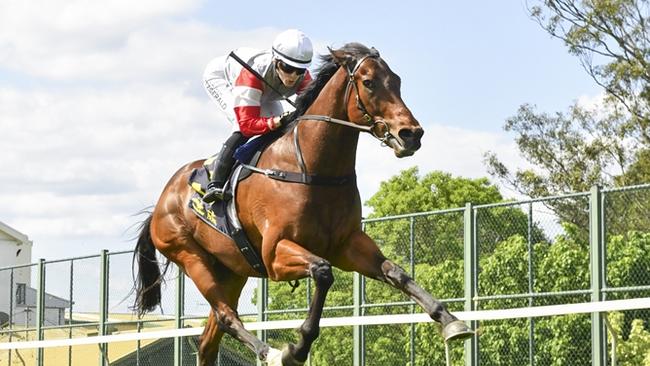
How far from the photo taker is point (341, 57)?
8859 millimetres

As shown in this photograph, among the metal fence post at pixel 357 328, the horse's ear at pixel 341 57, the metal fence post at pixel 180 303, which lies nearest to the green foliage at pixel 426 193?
the metal fence post at pixel 180 303

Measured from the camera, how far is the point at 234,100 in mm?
9594

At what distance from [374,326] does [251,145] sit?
21.6ft

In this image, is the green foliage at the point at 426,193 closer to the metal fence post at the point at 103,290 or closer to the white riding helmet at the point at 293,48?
the metal fence post at the point at 103,290

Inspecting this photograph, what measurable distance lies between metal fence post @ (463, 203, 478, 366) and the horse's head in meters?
5.77

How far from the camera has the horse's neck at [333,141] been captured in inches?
346

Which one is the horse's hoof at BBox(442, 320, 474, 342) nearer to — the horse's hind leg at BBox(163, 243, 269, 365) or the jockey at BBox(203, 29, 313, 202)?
the jockey at BBox(203, 29, 313, 202)

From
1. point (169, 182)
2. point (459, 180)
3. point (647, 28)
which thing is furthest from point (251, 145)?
point (459, 180)

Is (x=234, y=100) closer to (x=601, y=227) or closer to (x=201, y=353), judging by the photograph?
(x=201, y=353)

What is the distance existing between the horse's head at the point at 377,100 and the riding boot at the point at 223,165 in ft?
3.93

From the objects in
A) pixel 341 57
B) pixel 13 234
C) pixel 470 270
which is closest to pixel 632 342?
pixel 470 270

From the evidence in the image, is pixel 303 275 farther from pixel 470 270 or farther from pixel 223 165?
pixel 470 270

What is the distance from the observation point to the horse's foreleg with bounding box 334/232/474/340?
798 cm

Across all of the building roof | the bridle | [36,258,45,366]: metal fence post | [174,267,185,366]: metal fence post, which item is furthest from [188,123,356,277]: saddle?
the building roof
